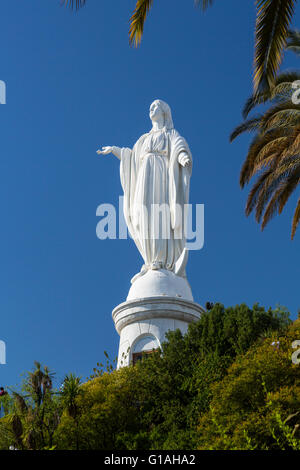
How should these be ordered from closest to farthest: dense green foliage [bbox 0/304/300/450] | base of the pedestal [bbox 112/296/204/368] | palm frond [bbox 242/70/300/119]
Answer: dense green foliage [bbox 0/304/300/450] → palm frond [bbox 242/70/300/119] → base of the pedestal [bbox 112/296/204/368]

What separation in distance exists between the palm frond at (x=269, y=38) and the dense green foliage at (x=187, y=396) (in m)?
4.90

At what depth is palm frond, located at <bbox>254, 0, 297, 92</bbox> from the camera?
9.70 metres

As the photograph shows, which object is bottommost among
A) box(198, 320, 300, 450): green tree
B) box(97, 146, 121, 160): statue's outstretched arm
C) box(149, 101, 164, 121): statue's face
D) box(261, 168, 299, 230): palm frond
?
box(198, 320, 300, 450): green tree

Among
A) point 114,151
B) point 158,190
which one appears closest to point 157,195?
point 158,190

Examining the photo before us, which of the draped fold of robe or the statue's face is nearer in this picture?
the draped fold of robe

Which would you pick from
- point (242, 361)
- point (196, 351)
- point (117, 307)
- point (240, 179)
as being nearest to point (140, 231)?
point (117, 307)

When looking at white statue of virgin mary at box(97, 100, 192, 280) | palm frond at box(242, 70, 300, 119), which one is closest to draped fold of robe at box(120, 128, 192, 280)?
white statue of virgin mary at box(97, 100, 192, 280)

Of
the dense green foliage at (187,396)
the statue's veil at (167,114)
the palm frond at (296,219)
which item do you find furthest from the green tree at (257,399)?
the statue's veil at (167,114)

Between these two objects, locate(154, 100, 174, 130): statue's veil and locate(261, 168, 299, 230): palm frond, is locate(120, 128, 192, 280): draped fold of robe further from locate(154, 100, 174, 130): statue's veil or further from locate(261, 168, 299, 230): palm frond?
locate(261, 168, 299, 230): palm frond

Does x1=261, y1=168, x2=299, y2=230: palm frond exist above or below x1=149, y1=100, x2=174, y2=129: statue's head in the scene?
below

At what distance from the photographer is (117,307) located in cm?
1817

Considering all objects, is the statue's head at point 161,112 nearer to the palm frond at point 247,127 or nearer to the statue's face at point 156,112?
the statue's face at point 156,112

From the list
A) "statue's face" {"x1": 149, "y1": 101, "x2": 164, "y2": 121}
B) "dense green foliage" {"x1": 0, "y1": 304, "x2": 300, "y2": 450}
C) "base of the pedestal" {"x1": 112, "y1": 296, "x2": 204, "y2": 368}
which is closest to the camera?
"dense green foliage" {"x1": 0, "y1": 304, "x2": 300, "y2": 450}
